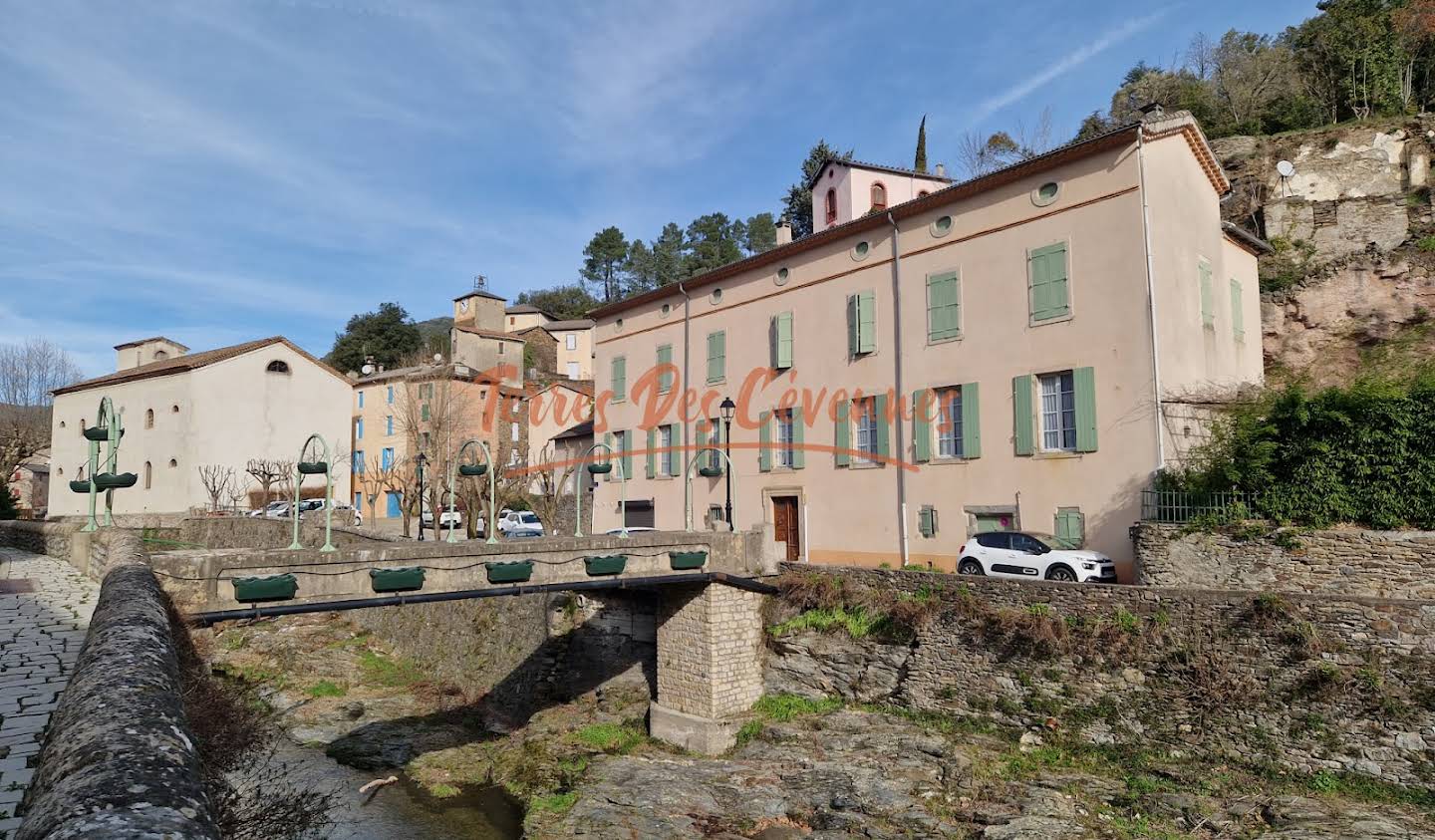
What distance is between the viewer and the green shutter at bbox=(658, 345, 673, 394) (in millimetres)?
28422

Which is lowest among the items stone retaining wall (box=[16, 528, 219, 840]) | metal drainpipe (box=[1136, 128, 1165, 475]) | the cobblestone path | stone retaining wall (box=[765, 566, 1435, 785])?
stone retaining wall (box=[765, 566, 1435, 785])

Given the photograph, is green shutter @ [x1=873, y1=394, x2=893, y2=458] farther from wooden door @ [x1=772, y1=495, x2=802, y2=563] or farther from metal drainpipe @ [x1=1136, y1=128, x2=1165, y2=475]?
metal drainpipe @ [x1=1136, y1=128, x2=1165, y2=475]

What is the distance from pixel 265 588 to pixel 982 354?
1548cm

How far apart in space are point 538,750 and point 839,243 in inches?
595

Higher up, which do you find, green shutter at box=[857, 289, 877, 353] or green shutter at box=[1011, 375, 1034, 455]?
green shutter at box=[857, 289, 877, 353]

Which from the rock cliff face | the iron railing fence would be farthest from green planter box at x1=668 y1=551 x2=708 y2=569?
the rock cliff face

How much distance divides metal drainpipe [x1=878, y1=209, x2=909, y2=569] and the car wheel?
462 cm

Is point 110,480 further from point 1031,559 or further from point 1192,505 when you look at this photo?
point 1192,505

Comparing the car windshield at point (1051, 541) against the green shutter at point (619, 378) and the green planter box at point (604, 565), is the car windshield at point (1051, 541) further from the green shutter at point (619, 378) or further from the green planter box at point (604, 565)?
the green shutter at point (619, 378)

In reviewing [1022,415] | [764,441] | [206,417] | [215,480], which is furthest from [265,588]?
[206,417]

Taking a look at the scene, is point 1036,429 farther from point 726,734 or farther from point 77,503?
point 77,503

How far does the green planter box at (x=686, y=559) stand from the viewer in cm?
1764

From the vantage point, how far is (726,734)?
17.9 m

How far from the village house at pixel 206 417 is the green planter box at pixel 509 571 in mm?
31266
